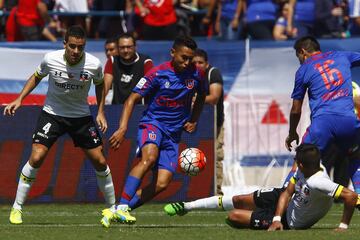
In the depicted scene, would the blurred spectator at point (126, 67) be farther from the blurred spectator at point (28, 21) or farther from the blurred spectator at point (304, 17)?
the blurred spectator at point (304, 17)

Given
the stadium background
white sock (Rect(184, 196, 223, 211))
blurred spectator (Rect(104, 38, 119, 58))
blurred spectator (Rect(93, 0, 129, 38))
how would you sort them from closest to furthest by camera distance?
white sock (Rect(184, 196, 223, 211)), blurred spectator (Rect(104, 38, 119, 58)), the stadium background, blurred spectator (Rect(93, 0, 129, 38))

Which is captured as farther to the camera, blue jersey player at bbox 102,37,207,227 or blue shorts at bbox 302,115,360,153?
blue jersey player at bbox 102,37,207,227

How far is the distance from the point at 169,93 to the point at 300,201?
7.94 ft

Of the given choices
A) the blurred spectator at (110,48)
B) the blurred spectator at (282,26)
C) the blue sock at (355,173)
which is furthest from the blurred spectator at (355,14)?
the blue sock at (355,173)

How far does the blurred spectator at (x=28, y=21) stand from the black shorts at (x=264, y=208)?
8.74m

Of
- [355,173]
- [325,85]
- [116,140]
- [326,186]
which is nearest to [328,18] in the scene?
[355,173]

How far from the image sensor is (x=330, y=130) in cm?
1197

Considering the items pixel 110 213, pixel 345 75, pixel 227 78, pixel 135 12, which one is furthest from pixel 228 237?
pixel 135 12

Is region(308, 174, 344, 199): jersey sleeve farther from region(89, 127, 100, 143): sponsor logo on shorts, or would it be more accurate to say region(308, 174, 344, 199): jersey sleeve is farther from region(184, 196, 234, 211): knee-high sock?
region(89, 127, 100, 143): sponsor logo on shorts

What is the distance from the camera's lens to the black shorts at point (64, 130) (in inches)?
504

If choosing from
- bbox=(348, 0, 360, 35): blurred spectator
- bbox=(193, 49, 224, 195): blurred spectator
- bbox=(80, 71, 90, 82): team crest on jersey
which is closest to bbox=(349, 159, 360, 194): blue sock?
bbox=(80, 71, 90, 82): team crest on jersey

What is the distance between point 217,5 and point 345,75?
347 inches

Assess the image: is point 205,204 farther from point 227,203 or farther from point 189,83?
point 189,83

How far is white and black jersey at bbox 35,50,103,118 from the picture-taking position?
1274 centimetres
